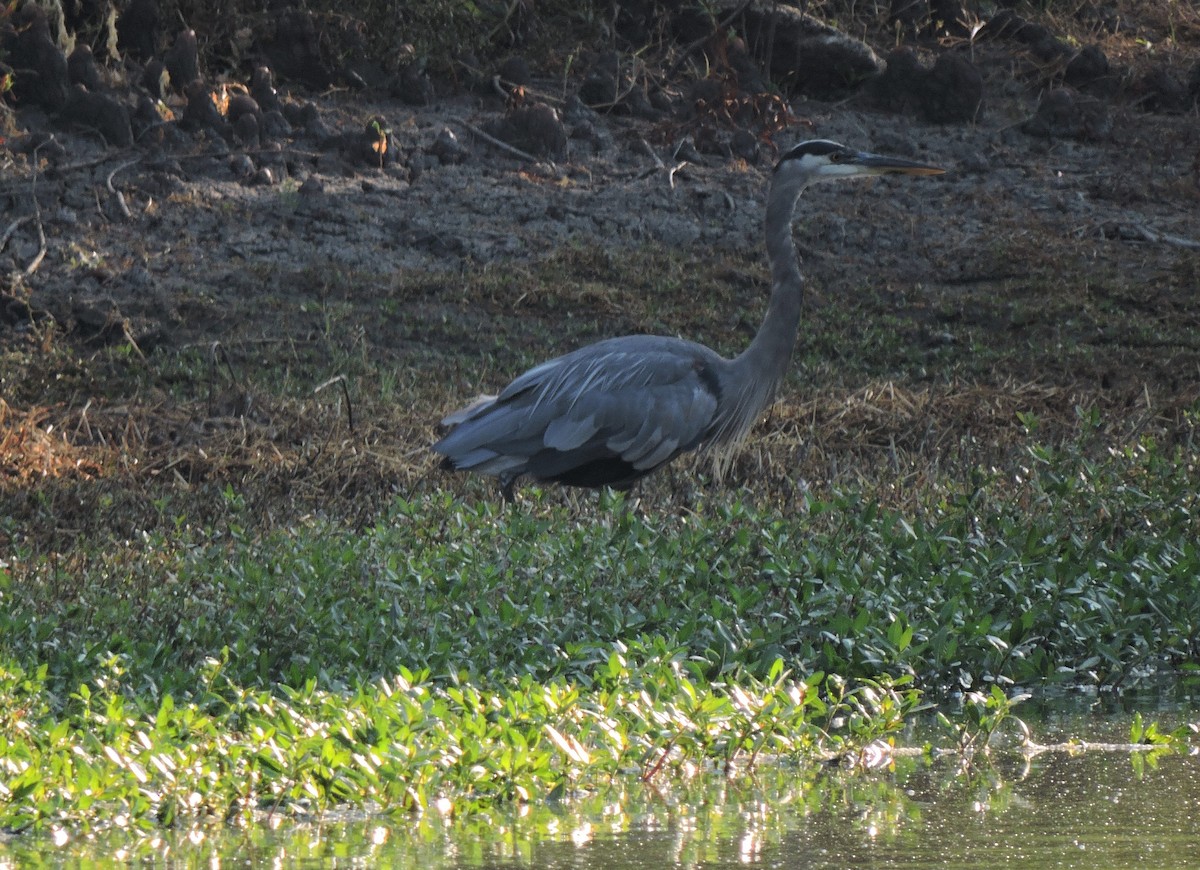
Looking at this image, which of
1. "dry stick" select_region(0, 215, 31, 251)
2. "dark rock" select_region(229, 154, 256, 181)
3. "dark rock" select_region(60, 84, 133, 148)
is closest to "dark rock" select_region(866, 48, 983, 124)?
"dark rock" select_region(229, 154, 256, 181)

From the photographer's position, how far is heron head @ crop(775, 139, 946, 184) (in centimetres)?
888

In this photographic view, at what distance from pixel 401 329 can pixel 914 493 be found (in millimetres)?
4061

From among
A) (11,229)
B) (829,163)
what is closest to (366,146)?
(11,229)

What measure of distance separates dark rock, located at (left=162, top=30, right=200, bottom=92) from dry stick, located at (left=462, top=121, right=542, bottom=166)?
6.28ft

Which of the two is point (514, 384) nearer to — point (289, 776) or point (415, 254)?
point (415, 254)

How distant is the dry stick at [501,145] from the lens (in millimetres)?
12820

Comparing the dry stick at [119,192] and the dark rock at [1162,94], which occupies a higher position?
the dark rock at [1162,94]

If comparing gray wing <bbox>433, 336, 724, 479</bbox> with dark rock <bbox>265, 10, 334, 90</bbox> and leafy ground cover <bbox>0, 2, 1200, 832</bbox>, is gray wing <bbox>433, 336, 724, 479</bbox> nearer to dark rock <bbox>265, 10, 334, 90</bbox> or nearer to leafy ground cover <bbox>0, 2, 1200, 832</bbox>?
leafy ground cover <bbox>0, 2, 1200, 832</bbox>

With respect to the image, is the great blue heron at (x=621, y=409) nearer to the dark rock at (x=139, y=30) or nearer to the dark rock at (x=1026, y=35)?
the dark rock at (x=139, y=30)

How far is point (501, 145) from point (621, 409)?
5359 mm

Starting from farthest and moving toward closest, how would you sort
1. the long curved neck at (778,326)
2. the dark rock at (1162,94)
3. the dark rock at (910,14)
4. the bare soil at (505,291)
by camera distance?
the dark rock at (910,14) → the dark rock at (1162,94) → the bare soil at (505,291) → the long curved neck at (778,326)

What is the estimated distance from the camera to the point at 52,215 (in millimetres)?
11297

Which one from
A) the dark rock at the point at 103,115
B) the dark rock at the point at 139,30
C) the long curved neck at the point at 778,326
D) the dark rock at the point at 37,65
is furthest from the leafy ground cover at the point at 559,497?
the dark rock at the point at 139,30

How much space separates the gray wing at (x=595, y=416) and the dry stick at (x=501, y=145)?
4814 mm
